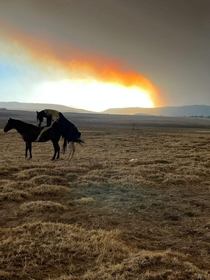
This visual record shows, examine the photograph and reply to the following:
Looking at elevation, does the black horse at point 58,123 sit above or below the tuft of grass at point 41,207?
above

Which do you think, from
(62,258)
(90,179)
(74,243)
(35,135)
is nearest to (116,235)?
(74,243)

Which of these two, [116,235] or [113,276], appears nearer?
[113,276]

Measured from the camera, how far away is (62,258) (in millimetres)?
5199

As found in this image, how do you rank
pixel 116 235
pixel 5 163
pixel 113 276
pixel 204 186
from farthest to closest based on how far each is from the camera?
pixel 5 163
pixel 204 186
pixel 116 235
pixel 113 276

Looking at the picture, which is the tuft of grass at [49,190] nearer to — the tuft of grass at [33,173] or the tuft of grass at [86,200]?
the tuft of grass at [86,200]

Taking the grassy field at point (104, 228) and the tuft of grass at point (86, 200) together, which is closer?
the grassy field at point (104, 228)

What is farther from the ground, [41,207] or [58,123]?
[58,123]

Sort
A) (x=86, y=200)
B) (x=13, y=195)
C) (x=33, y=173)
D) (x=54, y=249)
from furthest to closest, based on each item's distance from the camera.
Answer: (x=33, y=173), (x=13, y=195), (x=86, y=200), (x=54, y=249)

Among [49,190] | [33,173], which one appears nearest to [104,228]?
[49,190]

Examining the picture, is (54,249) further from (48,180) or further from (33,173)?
(33,173)

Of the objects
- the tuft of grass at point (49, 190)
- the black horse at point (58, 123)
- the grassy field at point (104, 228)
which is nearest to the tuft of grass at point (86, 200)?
the grassy field at point (104, 228)

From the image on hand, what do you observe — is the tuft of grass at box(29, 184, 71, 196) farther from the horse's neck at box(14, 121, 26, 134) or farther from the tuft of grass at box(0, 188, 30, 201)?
the horse's neck at box(14, 121, 26, 134)

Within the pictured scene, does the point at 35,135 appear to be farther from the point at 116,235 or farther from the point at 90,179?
the point at 116,235

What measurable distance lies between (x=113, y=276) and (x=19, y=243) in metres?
2.32
